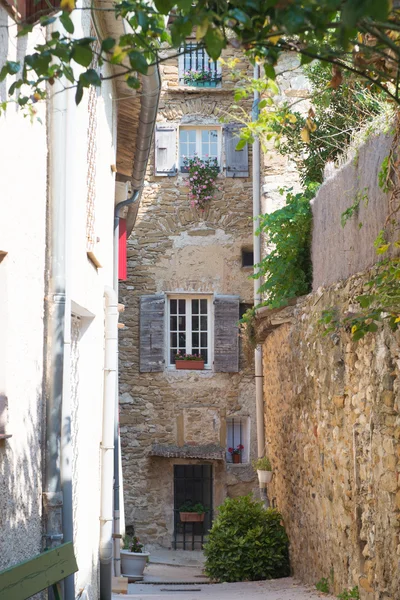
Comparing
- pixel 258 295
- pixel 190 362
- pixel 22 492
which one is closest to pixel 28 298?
pixel 22 492

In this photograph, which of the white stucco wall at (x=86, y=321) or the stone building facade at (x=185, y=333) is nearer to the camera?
the white stucco wall at (x=86, y=321)

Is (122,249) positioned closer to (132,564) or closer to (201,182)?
(132,564)

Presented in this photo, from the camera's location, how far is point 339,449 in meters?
6.99

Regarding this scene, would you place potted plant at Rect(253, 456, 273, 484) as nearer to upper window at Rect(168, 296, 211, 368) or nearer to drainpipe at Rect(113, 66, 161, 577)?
drainpipe at Rect(113, 66, 161, 577)

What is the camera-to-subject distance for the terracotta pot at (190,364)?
1543 cm

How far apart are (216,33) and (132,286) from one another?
13484 mm

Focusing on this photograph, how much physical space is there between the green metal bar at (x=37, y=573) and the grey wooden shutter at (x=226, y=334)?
10961 mm

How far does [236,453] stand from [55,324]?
11.1 metres

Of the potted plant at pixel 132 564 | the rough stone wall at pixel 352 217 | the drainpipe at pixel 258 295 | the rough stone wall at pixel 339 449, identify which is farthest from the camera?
the drainpipe at pixel 258 295

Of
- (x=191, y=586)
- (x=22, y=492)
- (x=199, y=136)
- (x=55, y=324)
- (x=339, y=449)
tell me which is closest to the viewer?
(x=22, y=492)

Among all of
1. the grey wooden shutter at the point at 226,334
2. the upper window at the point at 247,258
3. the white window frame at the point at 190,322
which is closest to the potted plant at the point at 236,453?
the grey wooden shutter at the point at 226,334

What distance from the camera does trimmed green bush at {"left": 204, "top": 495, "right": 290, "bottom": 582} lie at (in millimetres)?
9781

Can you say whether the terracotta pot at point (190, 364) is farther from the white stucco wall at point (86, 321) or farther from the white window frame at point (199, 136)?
the white stucco wall at point (86, 321)

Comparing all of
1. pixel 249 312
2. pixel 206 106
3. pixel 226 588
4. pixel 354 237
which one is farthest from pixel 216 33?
pixel 206 106
